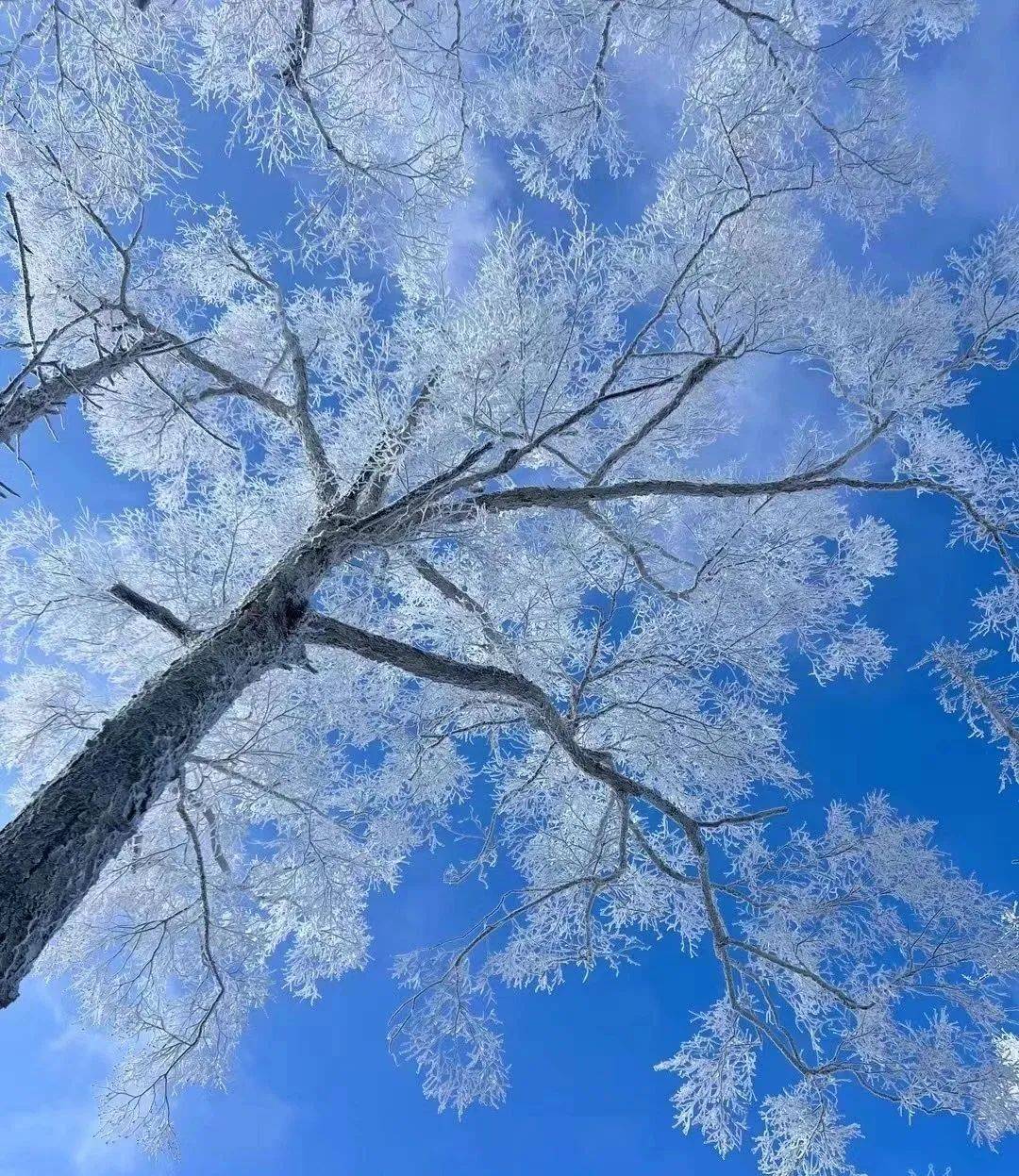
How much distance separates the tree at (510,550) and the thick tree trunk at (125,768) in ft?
0.13

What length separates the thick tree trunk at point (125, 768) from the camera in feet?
9.13

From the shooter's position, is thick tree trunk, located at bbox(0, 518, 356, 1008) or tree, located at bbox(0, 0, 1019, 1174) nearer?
thick tree trunk, located at bbox(0, 518, 356, 1008)

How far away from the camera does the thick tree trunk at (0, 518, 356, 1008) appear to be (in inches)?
110

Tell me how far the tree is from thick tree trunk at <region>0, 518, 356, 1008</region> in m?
0.04

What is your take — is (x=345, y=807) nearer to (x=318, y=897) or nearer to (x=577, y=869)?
(x=318, y=897)

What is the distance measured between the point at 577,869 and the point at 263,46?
20.8 ft

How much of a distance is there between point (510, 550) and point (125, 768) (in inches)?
154

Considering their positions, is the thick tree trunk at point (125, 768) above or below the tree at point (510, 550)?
below

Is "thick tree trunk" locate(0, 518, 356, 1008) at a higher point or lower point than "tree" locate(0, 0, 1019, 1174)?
lower

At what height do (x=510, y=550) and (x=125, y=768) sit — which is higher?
(x=510, y=550)

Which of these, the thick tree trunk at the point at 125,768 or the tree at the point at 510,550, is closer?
the thick tree trunk at the point at 125,768

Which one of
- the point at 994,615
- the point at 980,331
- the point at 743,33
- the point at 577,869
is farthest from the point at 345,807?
the point at 743,33

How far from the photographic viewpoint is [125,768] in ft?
11.0

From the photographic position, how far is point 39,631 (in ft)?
21.7
